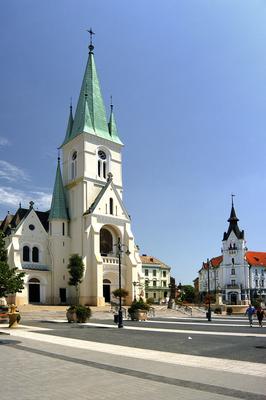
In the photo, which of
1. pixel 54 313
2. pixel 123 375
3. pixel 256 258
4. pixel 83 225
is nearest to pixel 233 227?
pixel 256 258

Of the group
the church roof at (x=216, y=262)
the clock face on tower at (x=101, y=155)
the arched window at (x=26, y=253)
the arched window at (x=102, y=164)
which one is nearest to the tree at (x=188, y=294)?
the church roof at (x=216, y=262)

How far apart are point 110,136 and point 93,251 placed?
20.9m

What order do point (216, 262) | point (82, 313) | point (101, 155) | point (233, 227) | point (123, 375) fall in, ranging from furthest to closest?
point (216, 262) < point (233, 227) < point (101, 155) < point (82, 313) < point (123, 375)

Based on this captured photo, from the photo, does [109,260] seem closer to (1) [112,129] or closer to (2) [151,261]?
(1) [112,129]

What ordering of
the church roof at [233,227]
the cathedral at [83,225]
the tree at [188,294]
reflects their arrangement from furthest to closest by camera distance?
the tree at [188,294] < the church roof at [233,227] < the cathedral at [83,225]

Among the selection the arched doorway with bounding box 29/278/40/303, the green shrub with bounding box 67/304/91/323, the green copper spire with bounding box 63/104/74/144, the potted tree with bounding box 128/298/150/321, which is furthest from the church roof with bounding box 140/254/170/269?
the green shrub with bounding box 67/304/91/323

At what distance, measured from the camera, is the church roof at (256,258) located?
10894cm

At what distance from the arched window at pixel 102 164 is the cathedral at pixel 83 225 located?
0.52ft

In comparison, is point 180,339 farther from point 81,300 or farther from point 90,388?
point 81,300

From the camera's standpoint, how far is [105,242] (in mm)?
63406

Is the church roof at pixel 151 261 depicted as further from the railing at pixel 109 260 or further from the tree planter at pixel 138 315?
the tree planter at pixel 138 315

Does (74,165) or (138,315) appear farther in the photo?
(74,165)

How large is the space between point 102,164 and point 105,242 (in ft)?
41.0

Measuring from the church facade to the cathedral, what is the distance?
46.5 meters
